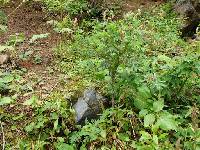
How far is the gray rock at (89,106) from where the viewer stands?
13.4 ft

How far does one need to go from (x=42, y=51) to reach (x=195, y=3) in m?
3.30

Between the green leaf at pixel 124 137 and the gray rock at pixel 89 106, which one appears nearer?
the green leaf at pixel 124 137

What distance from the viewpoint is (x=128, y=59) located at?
4.06 meters

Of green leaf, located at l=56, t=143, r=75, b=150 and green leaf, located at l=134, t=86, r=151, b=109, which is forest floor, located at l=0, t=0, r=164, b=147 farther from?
green leaf, located at l=134, t=86, r=151, b=109

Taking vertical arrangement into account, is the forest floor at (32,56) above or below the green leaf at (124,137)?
below

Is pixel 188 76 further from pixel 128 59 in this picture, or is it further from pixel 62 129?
pixel 62 129

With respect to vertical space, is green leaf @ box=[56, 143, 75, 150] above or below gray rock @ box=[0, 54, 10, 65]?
above

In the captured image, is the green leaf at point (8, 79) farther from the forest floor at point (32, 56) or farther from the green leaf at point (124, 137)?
the green leaf at point (124, 137)

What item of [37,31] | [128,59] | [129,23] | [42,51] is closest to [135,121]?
[128,59]

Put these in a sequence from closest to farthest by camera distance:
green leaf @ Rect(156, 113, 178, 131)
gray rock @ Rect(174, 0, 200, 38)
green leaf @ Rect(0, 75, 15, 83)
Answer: green leaf @ Rect(156, 113, 178, 131) < green leaf @ Rect(0, 75, 15, 83) < gray rock @ Rect(174, 0, 200, 38)

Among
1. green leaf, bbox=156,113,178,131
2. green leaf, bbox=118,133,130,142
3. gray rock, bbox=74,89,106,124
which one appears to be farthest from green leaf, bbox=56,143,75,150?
green leaf, bbox=156,113,178,131

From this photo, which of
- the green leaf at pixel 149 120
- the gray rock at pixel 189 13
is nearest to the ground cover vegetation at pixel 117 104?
the green leaf at pixel 149 120

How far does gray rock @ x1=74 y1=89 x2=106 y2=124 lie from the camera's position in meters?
4.09

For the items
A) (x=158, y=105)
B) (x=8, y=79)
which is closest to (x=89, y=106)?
(x=158, y=105)
